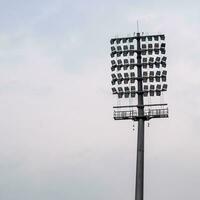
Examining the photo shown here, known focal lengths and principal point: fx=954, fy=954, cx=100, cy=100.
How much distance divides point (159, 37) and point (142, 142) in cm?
1095

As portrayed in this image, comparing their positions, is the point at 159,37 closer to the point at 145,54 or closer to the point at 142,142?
the point at 145,54

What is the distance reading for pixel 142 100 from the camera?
99000mm

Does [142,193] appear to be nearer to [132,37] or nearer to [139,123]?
[139,123]

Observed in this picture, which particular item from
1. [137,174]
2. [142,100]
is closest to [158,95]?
[142,100]

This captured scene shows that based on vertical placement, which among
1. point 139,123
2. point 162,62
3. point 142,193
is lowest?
point 142,193

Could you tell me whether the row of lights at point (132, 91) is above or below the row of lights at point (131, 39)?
below

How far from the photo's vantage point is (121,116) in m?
98.9

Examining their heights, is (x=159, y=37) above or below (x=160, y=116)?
above

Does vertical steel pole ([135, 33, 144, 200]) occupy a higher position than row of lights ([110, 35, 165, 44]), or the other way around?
row of lights ([110, 35, 165, 44])

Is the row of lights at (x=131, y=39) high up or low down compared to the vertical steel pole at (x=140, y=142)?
up

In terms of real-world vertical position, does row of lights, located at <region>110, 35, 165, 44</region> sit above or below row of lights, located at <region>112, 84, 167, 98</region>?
above

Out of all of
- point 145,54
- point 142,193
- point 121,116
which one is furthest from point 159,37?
point 142,193

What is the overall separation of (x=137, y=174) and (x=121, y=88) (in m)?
9.06

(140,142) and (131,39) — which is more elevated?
(131,39)
